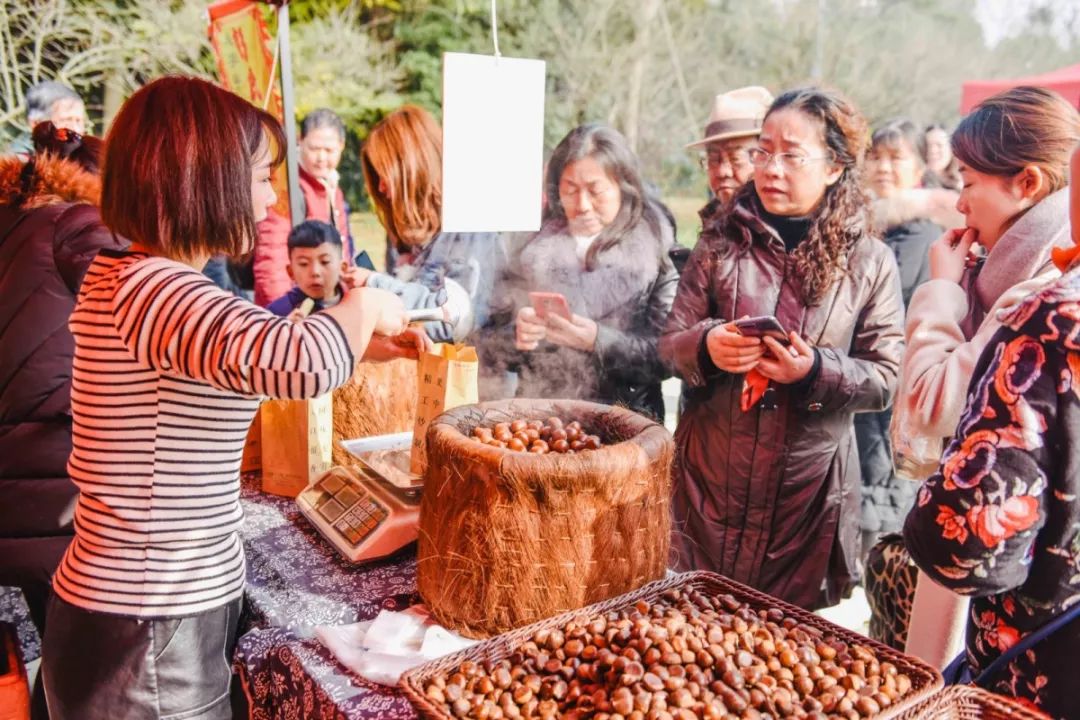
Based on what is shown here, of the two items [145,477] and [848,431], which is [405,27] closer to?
[848,431]

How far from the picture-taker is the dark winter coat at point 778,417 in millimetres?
2453

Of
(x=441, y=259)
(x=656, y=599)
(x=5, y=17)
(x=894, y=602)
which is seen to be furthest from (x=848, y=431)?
(x=5, y=17)

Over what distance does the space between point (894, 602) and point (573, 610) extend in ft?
3.99

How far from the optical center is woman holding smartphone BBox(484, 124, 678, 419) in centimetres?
296

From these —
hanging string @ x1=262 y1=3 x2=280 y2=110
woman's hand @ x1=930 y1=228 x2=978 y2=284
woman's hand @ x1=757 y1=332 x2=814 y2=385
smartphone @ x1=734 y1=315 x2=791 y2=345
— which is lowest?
woman's hand @ x1=757 y1=332 x2=814 y2=385

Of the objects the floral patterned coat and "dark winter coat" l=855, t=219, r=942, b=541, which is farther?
"dark winter coat" l=855, t=219, r=942, b=541

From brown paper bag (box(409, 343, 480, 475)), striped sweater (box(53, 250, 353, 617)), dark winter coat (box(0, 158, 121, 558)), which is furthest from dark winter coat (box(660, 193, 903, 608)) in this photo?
dark winter coat (box(0, 158, 121, 558))

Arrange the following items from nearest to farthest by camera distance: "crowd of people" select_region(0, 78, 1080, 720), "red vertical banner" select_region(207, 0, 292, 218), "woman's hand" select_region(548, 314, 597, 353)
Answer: "crowd of people" select_region(0, 78, 1080, 720)
"woman's hand" select_region(548, 314, 597, 353)
"red vertical banner" select_region(207, 0, 292, 218)

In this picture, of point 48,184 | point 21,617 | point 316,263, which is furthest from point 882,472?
point 21,617

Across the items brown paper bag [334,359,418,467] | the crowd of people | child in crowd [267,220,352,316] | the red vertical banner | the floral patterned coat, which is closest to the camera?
the floral patterned coat

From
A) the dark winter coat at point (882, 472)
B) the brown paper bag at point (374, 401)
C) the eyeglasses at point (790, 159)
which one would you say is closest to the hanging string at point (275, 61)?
the brown paper bag at point (374, 401)

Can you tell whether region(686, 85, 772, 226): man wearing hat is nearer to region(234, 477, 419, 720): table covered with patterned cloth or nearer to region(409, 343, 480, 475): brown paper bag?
region(409, 343, 480, 475): brown paper bag

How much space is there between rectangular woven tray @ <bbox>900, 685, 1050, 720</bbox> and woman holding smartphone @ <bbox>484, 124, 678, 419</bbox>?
1724mm

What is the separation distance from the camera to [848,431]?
2.56m
